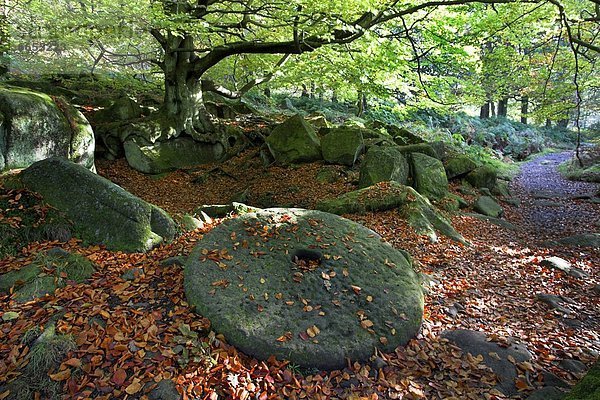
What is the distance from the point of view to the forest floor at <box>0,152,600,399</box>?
9.52 feet

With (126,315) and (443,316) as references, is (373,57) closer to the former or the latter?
(443,316)

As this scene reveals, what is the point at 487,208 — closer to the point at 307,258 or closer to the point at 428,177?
the point at 428,177

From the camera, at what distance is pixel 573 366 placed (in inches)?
141

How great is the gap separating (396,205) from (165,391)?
6144mm

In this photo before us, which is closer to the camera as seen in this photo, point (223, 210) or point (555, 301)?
point (555, 301)

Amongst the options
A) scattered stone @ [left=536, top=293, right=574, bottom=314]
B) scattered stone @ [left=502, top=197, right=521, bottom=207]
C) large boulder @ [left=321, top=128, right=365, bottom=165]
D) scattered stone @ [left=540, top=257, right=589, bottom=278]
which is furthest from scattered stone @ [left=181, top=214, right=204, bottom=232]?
scattered stone @ [left=502, top=197, right=521, bottom=207]

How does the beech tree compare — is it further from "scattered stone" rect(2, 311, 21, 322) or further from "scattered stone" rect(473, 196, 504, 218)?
"scattered stone" rect(2, 311, 21, 322)

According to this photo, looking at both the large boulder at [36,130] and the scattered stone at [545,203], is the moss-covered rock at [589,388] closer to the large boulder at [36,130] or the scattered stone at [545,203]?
the large boulder at [36,130]

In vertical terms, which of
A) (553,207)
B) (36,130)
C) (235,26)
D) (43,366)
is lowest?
(553,207)

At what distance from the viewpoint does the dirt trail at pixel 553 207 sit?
9023mm

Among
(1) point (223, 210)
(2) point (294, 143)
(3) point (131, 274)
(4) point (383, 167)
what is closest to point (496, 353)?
(3) point (131, 274)

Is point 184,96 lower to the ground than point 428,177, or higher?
higher

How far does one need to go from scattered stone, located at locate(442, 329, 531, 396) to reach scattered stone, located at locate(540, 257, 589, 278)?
3058 mm

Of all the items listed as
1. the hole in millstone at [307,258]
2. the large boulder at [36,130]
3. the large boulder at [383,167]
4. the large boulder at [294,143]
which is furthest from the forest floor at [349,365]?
the large boulder at [294,143]
